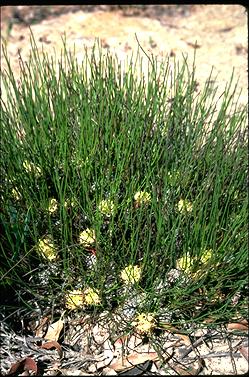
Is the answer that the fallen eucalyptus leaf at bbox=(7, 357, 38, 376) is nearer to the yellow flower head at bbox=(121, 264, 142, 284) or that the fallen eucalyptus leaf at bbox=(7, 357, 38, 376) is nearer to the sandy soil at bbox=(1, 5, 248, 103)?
the yellow flower head at bbox=(121, 264, 142, 284)

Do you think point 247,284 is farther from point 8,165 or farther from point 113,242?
point 8,165

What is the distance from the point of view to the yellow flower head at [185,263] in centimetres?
189

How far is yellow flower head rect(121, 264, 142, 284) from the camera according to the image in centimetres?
188

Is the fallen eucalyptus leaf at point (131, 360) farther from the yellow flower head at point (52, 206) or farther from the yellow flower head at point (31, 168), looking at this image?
the yellow flower head at point (31, 168)

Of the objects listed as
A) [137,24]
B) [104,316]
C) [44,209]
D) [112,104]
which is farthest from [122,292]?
[137,24]

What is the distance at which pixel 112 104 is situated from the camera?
7.60 ft

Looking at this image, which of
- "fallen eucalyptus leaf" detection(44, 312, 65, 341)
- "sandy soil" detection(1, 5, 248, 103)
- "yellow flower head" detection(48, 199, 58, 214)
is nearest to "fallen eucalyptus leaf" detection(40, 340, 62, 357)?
"fallen eucalyptus leaf" detection(44, 312, 65, 341)

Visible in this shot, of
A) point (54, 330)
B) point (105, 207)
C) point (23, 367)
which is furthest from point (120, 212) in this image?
point (23, 367)

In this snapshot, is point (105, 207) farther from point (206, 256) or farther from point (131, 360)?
point (131, 360)

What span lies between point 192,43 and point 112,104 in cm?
211

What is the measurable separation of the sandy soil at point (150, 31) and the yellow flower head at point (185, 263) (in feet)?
6.54

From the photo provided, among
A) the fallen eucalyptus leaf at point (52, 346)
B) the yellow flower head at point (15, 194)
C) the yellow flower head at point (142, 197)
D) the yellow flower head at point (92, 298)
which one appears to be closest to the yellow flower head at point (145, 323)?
the yellow flower head at point (92, 298)

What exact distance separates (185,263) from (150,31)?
2.82 m

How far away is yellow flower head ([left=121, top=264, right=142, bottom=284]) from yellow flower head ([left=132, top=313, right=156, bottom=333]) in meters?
0.11
